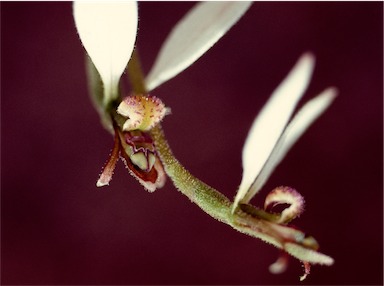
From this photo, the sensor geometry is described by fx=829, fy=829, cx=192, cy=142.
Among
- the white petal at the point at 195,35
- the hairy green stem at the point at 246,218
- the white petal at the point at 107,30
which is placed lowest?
the hairy green stem at the point at 246,218

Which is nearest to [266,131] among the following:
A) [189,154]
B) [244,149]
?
[244,149]

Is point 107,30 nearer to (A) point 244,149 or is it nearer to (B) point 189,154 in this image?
(A) point 244,149

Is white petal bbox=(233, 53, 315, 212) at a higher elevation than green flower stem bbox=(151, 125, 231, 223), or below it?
higher

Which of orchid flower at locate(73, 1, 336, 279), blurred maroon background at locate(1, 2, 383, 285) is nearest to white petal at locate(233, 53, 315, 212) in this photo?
orchid flower at locate(73, 1, 336, 279)

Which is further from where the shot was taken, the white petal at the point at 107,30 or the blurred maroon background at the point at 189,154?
the blurred maroon background at the point at 189,154

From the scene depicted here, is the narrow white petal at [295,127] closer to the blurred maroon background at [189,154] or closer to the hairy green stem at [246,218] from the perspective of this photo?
the hairy green stem at [246,218]

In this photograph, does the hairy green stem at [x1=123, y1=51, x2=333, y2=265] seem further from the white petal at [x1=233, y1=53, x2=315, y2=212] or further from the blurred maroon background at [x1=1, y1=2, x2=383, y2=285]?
the blurred maroon background at [x1=1, y1=2, x2=383, y2=285]

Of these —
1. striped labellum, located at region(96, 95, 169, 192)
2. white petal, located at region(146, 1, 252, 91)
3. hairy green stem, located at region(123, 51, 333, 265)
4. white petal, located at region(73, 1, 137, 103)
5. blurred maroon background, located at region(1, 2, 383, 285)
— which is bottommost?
hairy green stem, located at region(123, 51, 333, 265)

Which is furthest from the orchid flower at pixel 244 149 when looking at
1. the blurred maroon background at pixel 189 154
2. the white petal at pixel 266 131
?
the blurred maroon background at pixel 189 154
